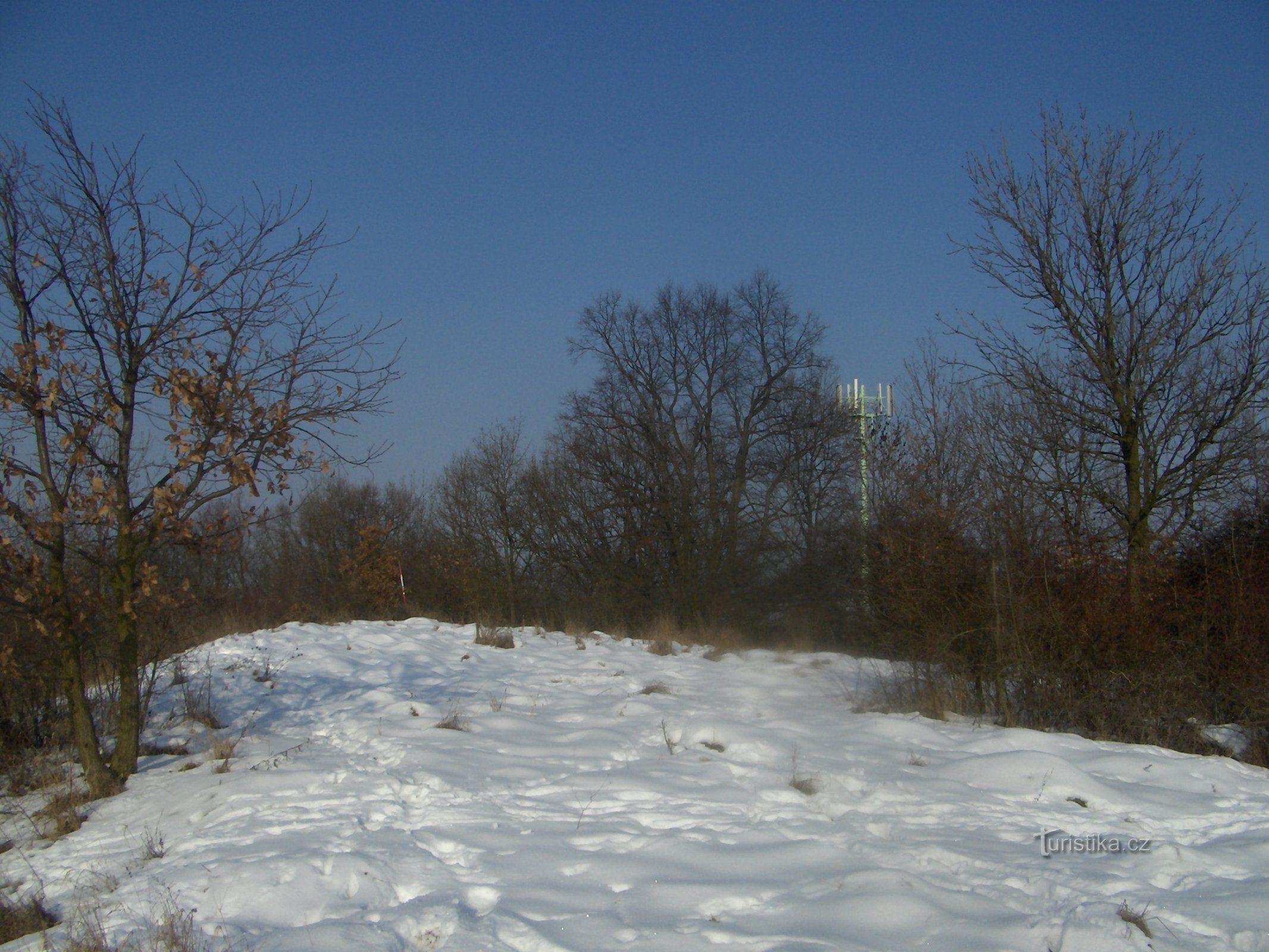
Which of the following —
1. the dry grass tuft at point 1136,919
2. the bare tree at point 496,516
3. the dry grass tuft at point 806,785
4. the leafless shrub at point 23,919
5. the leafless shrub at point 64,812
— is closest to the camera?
the dry grass tuft at point 1136,919

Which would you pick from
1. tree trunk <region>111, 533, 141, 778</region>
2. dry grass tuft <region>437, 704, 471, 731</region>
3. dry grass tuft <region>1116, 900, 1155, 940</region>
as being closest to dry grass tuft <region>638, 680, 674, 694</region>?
dry grass tuft <region>437, 704, 471, 731</region>

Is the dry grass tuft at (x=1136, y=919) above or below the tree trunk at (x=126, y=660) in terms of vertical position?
below

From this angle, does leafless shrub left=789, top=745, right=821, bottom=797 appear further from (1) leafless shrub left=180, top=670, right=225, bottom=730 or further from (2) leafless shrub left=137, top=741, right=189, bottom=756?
(1) leafless shrub left=180, top=670, right=225, bottom=730

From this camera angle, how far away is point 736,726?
6.89 meters

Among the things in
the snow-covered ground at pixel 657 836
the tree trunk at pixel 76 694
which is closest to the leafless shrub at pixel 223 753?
the snow-covered ground at pixel 657 836

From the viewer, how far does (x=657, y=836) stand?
470 centimetres

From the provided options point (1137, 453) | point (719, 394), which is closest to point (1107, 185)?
point (1137, 453)

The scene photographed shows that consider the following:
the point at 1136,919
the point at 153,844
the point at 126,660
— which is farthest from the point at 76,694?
the point at 1136,919

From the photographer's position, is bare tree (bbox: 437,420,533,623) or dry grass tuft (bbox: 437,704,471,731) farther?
bare tree (bbox: 437,420,533,623)

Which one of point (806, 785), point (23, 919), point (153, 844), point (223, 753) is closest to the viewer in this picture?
point (23, 919)

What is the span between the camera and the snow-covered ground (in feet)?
12.0

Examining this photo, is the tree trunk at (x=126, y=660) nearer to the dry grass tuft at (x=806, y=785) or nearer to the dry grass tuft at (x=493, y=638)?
the dry grass tuft at (x=806, y=785)

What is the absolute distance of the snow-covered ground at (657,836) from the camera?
3668 millimetres

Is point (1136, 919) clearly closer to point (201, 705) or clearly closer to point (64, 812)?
point (64, 812)
